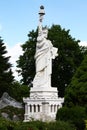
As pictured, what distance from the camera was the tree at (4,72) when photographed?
201 ft

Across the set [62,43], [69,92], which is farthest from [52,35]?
[69,92]

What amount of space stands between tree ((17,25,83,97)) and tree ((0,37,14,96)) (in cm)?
238

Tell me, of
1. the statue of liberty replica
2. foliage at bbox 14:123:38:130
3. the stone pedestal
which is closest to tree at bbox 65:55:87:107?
the statue of liberty replica

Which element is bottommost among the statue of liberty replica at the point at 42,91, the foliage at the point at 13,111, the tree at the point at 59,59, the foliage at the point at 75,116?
the foliage at the point at 75,116

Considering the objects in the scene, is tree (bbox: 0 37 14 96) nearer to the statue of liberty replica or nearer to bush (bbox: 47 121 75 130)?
the statue of liberty replica

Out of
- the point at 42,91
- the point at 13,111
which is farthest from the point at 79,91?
the point at 13,111

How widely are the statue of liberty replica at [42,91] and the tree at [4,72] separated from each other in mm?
17835

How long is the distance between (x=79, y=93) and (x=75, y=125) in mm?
10304

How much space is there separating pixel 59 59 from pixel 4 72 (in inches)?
259

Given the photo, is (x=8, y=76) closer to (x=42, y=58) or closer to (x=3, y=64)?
(x=3, y=64)

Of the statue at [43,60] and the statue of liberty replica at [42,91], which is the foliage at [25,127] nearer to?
the statue of liberty replica at [42,91]

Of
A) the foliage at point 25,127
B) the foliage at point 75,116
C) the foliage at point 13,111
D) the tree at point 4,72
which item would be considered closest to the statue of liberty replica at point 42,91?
the foliage at point 13,111

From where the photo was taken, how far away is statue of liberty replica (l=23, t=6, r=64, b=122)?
42.6m

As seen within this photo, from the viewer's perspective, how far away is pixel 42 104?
42594 millimetres
